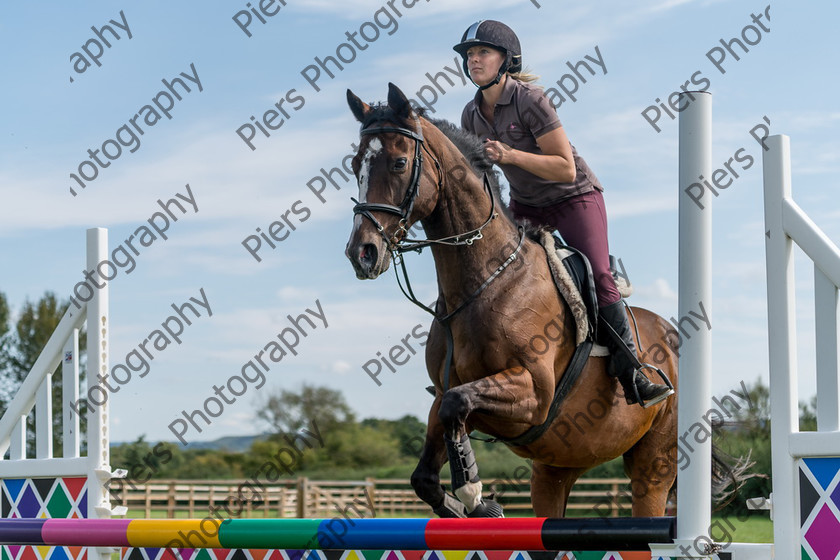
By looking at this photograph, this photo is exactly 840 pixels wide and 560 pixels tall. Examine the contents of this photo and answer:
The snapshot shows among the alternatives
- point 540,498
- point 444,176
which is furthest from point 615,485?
point 444,176

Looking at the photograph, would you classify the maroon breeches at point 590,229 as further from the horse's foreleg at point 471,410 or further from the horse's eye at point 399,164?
the horse's eye at point 399,164

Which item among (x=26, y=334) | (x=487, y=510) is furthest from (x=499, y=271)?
(x=26, y=334)

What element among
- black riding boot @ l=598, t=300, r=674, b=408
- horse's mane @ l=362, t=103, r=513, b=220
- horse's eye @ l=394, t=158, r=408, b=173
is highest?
horse's mane @ l=362, t=103, r=513, b=220

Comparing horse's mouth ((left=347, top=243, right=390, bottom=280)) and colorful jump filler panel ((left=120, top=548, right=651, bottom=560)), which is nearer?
colorful jump filler panel ((left=120, top=548, right=651, bottom=560))

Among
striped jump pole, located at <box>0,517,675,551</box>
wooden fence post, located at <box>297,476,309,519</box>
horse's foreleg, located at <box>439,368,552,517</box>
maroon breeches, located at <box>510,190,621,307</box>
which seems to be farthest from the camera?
wooden fence post, located at <box>297,476,309,519</box>

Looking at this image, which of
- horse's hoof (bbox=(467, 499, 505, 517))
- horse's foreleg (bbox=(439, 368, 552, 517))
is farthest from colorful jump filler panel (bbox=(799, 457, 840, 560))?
horse's hoof (bbox=(467, 499, 505, 517))

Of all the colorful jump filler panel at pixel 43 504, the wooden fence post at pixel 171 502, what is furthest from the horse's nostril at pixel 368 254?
the wooden fence post at pixel 171 502

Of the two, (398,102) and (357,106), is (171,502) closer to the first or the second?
(357,106)

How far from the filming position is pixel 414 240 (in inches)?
142

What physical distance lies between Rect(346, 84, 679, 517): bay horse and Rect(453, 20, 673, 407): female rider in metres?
0.16

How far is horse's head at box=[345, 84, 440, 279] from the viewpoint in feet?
10.8

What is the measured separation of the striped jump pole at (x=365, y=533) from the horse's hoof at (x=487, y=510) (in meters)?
0.76

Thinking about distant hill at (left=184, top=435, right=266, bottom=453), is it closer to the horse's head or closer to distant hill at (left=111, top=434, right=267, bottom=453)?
distant hill at (left=111, top=434, right=267, bottom=453)

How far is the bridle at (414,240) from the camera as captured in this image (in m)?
3.39
